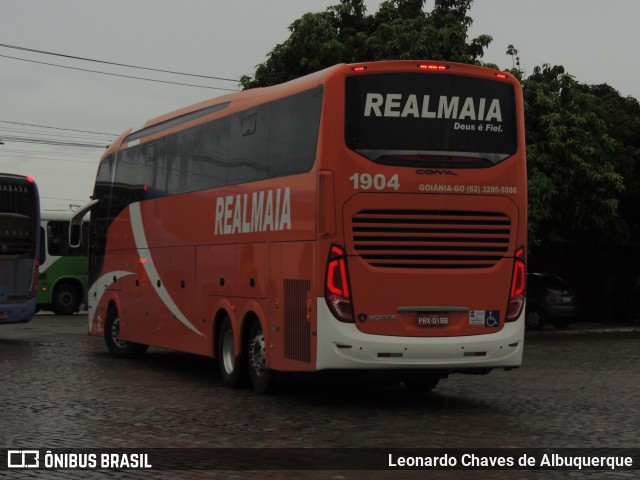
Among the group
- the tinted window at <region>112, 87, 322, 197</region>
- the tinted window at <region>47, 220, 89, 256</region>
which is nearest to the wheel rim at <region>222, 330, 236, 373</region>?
the tinted window at <region>112, 87, 322, 197</region>

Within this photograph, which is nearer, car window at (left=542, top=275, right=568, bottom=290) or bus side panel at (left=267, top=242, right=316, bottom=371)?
bus side panel at (left=267, top=242, right=316, bottom=371)

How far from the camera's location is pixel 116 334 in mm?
22078

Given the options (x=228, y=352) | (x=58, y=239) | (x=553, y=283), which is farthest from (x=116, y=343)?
(x=58, y=239)

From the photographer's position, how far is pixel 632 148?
38438 mm

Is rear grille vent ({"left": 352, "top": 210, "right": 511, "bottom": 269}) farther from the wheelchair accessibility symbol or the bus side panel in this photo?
the bus side panel

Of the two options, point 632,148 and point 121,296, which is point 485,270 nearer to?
point 121,296

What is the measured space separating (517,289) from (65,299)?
28.4 meters

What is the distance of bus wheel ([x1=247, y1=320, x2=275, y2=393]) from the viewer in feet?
50.4

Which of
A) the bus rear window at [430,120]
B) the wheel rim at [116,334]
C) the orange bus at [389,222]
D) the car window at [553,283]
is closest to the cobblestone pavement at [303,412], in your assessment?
the wheel rim at [116,334]

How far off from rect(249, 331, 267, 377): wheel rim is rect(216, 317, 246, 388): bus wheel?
0.92 ft

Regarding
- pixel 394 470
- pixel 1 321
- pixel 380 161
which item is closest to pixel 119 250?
pixel 1 321

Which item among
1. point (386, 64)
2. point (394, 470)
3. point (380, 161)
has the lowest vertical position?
point (394, 470)

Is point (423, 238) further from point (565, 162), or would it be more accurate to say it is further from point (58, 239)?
point (58, 239)

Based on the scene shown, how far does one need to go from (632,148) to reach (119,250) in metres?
21.7
